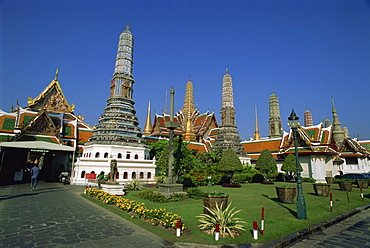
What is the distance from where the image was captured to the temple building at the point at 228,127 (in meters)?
37.1

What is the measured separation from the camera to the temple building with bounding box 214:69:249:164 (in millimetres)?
37094

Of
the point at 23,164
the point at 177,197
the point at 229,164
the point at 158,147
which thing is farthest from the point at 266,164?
the point at 23,164

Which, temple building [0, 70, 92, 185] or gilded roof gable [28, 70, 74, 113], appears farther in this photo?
gilded roof gable [28, 70, 74, 113]

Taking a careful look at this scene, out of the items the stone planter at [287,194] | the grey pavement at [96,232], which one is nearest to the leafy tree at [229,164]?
the stone planter at [287,194]

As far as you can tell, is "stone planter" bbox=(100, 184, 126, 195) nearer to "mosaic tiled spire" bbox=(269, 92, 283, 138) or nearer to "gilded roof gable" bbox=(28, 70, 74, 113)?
"gilded roof gable" bbox=(28, 70, 74, 113)

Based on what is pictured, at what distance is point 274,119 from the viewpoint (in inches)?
2302

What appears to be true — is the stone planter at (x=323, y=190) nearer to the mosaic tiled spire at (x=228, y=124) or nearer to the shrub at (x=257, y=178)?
the shrub at (x=257, y=178)

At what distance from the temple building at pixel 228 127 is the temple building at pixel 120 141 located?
15.1 meters

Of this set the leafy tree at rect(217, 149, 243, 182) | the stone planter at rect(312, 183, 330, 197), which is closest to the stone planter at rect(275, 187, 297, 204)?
the stone planter at rect(312, 183, 330, 197)

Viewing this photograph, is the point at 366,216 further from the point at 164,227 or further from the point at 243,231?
the point at 164,227

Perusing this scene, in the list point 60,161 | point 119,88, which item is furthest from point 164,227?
point 60,161

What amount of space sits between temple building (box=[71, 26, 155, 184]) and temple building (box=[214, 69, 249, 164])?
1511 cm

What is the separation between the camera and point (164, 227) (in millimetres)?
7375

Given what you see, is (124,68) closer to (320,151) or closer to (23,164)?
(23,164)
